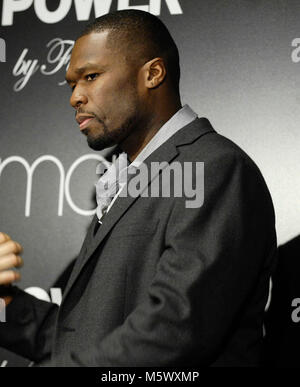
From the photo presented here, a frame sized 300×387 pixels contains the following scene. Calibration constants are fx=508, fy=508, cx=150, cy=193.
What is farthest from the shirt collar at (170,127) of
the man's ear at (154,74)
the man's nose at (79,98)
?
the man's nose at (79,98)

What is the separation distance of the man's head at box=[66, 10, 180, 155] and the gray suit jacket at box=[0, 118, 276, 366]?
186 mm

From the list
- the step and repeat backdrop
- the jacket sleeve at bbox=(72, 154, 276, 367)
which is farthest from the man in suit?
the step and repeat backdrop

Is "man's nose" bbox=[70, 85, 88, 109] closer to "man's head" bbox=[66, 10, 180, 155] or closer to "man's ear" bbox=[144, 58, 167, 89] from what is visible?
"man's head" bbox=[66, 10, 180, 155]

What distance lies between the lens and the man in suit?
3.09 ft

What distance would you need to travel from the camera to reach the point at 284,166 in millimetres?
1693

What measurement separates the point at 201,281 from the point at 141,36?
2.45 feet

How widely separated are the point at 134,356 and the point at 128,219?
311 mm

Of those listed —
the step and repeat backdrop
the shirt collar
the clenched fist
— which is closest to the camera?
the clenched fist

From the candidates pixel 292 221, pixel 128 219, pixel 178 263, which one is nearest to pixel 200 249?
pixel 178 263

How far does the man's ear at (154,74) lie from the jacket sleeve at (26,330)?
68 centimetres

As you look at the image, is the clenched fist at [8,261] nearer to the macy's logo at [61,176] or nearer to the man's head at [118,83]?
the man's head at [118,83]

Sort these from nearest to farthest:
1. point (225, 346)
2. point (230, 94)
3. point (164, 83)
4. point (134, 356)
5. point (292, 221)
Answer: point (134, 356), point (225, 346), point (164, 83), point (292, 221), point (230, 94)

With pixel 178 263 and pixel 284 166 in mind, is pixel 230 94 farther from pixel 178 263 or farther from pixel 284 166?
pixel 178 263

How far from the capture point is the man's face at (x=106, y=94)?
133cm
